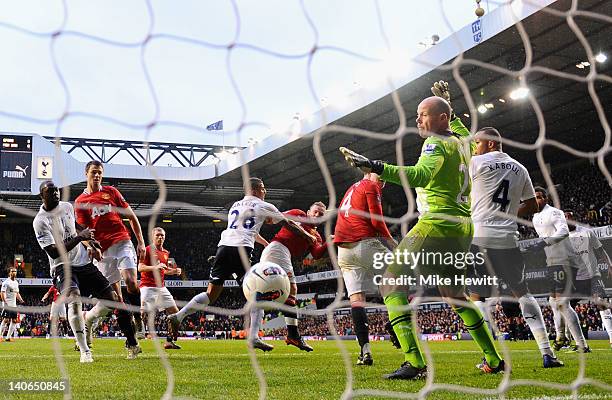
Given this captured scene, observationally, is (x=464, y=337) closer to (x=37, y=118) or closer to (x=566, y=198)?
(x=566, y=198)

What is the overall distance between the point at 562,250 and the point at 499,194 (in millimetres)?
3186

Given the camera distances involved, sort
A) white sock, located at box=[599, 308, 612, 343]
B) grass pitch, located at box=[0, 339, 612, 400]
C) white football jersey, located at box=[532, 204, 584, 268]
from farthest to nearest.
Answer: white sock, located at box=[599, 308, 612, 343] < white football jersey, located at box=[532, 204, 584, 268] < grass pitch, located at box=[0, 339, 612, 400]

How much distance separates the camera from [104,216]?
6676mm

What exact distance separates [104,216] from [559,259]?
5.06 meters

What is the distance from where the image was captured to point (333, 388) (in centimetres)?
397

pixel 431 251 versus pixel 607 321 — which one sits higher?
pixel 431 251

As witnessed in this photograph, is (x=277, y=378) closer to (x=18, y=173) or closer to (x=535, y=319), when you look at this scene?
(x=535, y=319)

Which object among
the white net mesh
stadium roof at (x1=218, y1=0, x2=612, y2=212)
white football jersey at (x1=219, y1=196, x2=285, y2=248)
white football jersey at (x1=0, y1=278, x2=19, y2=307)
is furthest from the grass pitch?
stadium roof at (x1=218, y1=0, x2=612, y2=212)

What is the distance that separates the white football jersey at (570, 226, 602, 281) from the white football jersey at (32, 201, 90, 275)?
5.80m

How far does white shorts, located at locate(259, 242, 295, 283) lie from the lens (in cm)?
717

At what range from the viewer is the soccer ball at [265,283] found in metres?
5.53

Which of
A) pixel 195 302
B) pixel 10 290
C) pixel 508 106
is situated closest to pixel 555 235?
pixel 195 302

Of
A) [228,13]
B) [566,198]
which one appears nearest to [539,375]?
[228,13]

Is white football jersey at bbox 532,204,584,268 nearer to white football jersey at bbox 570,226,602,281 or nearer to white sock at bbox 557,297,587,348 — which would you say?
white football jersey at bbox 570,226,602,281
